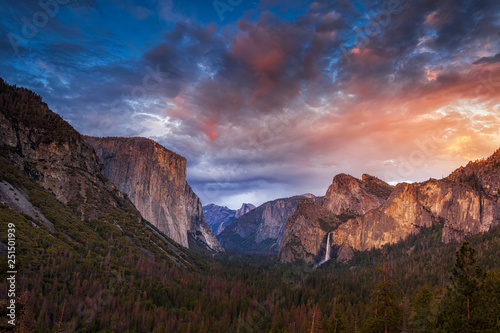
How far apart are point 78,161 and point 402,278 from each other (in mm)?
188640

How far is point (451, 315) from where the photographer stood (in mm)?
35844

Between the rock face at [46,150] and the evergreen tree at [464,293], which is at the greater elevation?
the rock face at [46,150]

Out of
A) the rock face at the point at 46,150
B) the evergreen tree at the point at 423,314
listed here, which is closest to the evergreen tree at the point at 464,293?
the evergreen tree at the point at 423,314

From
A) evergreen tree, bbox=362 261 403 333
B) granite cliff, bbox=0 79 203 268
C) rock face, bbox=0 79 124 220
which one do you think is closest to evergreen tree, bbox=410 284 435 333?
evergreen tree, bbox=362 261 403 333

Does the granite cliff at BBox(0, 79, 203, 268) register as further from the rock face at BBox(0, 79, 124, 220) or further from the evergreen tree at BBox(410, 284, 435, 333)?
the evergreen tree at BBox(410, 284, 435, 333)

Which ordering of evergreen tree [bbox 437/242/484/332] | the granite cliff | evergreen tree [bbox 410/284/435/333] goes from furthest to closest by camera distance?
the granite cliff → evergreen tree [bbox 410/284/435/333] → evergreen tree [bbox 437/242/484/332]

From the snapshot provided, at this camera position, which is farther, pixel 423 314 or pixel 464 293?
pixel 423 314

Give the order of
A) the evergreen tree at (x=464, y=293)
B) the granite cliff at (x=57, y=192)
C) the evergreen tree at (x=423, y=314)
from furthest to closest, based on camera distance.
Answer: the granite cliff at (x=57, y=192) < the evergreen tree at (x=423, y=314) < the evergreen tree at (x=464, y=293)

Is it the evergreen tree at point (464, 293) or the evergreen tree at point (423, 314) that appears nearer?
the evergreen tree at point (464, 293)

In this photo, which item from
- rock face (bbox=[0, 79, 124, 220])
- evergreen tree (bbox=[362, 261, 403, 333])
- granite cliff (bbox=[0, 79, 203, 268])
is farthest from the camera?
rock face (bbox=[0, 79, 124, 220])

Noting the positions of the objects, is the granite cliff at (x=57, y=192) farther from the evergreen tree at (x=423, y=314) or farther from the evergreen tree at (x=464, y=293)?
the evergreen tree at (x=464, y=293)

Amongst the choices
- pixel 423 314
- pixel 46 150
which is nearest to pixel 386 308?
pixel 423 314

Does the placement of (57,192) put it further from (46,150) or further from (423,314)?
(423,314)

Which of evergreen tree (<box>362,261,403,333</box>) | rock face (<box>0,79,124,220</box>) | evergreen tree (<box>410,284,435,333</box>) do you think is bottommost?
evergreen tree (<box>410,284,435,333</box>)
